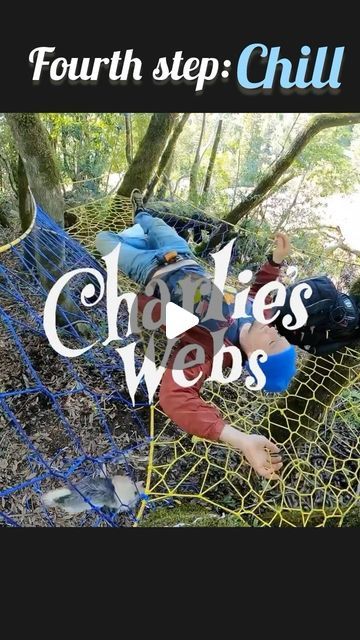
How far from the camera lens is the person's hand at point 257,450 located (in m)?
0.89

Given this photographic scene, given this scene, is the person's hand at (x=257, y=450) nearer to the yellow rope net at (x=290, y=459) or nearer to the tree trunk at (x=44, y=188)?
the yellow rope net at (x=290, y=459)

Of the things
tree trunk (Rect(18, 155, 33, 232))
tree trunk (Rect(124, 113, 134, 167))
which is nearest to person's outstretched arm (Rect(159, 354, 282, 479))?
tree trunk (Rect(18, 155, 33, 232))

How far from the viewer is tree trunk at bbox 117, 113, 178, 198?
205 cm

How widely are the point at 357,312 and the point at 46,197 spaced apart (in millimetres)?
1019

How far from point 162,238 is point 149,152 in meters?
0.87

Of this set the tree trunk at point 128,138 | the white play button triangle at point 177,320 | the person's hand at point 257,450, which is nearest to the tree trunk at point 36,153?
the white play button triangle at point 177,320

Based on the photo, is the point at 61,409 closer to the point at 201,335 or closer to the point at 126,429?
the point at 126,429

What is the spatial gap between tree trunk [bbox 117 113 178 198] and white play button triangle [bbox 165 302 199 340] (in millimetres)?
1120

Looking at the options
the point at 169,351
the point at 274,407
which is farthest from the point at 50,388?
the point at 274,407

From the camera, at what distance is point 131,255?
1420 mm

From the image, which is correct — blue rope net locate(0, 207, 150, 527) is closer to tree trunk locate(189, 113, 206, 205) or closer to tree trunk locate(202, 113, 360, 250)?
tree trunk locate(202, 113, 360, 250)

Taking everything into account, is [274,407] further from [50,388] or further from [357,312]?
[50,388]

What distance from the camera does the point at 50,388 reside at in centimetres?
168

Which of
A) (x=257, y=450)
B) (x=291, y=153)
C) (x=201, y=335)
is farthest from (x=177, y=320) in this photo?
(x=291, y=153)
